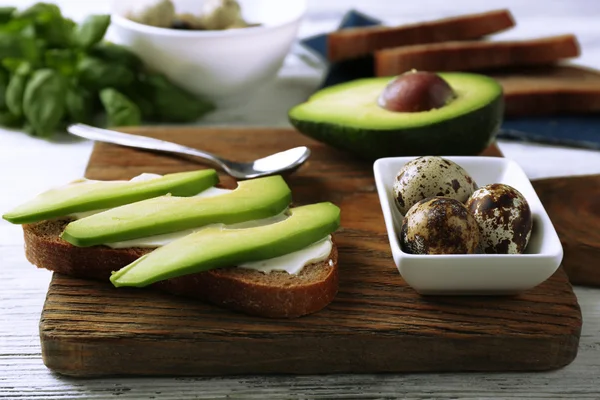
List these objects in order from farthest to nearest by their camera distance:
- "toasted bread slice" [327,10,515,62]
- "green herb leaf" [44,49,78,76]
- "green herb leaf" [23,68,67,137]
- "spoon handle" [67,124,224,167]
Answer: "toasted bread slice" [327,10,515,62] → "green herb leaf" [44,49,78,76] → "green herb leaf" [23,68,67,137] → "spoon handle" [67,124,224,167]

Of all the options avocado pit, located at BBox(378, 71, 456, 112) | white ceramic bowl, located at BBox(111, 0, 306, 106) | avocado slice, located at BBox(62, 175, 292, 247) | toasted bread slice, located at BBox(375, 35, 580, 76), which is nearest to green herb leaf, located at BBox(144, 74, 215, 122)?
white ceramic bowl, located at BBox(111, 0, 306, 106)

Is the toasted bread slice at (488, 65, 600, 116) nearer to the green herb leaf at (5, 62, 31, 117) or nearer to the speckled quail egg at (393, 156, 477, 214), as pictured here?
the speckled quail egg at (393, 156, 477, 214)

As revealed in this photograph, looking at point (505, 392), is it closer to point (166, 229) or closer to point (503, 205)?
point (503, 205)

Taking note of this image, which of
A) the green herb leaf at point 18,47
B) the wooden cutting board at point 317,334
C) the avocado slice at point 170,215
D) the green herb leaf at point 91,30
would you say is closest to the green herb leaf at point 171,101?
the green herb leaf at point 91,30

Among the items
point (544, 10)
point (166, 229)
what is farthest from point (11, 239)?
point (544, 10)

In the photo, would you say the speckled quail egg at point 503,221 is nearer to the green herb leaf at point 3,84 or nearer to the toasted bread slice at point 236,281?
the toasted bread slice at point 236,281
